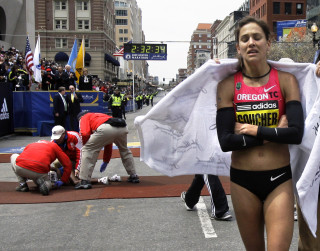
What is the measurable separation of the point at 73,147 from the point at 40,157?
3.02ft

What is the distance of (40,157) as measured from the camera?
265 inches

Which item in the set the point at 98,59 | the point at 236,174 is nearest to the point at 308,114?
the point at 236,174

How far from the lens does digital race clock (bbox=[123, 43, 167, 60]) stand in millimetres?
32906

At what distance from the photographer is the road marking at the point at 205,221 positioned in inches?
185

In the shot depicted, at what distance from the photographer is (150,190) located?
23.2ft

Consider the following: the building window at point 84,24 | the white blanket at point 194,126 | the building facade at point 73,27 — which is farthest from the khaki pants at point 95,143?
the building window at point 84,24

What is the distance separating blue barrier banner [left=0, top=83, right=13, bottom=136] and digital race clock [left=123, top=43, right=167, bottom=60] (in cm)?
1734

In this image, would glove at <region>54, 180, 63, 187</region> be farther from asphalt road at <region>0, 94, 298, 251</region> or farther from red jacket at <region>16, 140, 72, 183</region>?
asphalt road at <region>0, 94, 298, 251</region>

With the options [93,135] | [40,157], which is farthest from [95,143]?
[40,157]

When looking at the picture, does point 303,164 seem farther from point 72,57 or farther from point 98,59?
point 98,59

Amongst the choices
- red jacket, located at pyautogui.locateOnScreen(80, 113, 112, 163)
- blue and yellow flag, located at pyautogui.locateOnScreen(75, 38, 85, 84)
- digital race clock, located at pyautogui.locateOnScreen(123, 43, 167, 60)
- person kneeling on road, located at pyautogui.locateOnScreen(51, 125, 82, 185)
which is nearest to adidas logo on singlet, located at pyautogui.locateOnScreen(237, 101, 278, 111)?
red jacket, located at pyautogui.locateOnScreen(80, 113, 112, 163)

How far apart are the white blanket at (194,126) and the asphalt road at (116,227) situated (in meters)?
1.27

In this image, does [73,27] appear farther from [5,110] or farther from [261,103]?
[261,103]

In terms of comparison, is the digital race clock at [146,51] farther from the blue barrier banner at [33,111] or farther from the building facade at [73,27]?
the building facade at [73,27]
